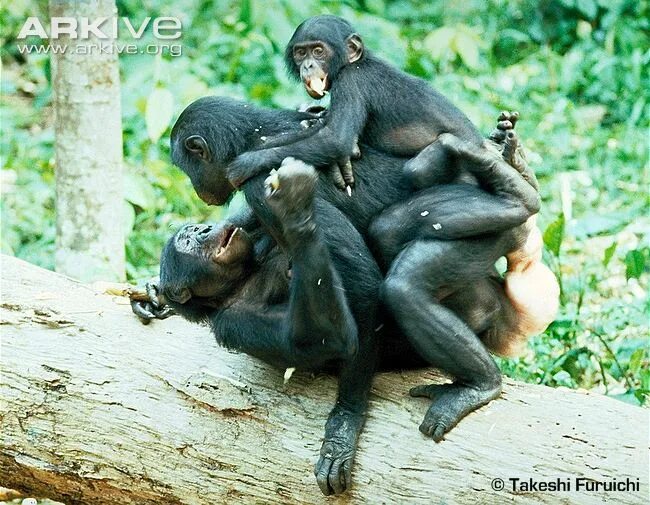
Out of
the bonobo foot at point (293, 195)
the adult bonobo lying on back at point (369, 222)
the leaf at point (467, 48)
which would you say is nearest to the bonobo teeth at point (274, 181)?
the bonobo foot at point (293, 195)

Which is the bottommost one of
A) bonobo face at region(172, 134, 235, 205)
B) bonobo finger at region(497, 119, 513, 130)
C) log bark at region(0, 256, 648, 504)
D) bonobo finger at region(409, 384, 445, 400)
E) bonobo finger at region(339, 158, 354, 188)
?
log bark at region(0, 256, 648, 504)

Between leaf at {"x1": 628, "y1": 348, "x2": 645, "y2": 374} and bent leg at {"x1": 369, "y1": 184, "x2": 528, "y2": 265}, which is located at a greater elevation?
bent leg at {"x1": 369, "y1": 184, "x2": 528, "y2": 265}

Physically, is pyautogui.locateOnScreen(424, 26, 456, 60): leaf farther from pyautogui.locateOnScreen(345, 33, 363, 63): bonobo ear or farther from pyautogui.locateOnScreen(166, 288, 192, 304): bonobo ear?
pyautogui.locateOnScreen(166, 288, 192, 304): bonobo ear

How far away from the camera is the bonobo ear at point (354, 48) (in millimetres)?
5184

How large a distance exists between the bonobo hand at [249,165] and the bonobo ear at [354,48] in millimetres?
871

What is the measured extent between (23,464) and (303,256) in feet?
6.45

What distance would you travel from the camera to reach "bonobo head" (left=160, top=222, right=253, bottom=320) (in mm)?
4801

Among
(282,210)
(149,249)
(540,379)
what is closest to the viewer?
(282,210)

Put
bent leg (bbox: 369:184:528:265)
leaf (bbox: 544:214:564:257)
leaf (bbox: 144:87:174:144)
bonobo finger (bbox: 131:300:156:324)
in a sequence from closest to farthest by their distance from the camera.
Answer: bent leg (bbox: 369:184:528:265), bonobo finger (bbox: 131:300:156:324), leaf (bbox: 544:214:564:257), leaf (bbox: 144:87:174:144)

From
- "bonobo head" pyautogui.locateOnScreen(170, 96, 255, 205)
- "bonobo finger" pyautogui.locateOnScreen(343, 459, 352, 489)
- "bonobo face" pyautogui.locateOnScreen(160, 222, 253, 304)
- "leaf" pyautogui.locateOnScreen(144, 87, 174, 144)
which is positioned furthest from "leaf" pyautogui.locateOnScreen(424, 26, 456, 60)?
"bonobo finger" pyautogui.locateOnScreen(343, 459, 352, 489)

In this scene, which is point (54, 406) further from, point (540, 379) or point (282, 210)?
point (540, 379)

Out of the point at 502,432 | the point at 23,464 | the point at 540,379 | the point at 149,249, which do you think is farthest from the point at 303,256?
the point at 149,249

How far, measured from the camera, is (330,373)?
4883 millimetres

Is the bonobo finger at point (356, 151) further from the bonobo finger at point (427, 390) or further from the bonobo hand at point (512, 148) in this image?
the bonobo finger at point (427, 390)
